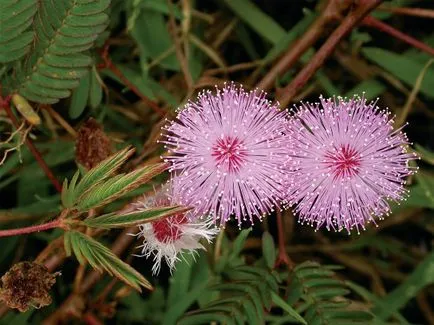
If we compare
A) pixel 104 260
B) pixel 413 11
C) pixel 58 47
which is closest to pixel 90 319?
pixel 104 260

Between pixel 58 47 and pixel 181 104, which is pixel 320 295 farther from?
pixel 58 47

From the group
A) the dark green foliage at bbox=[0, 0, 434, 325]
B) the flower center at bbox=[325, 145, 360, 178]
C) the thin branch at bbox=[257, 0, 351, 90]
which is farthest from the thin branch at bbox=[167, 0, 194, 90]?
the flower center at bbox=[325, 145, 360, 178]

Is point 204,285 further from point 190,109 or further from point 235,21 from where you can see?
point 235,21

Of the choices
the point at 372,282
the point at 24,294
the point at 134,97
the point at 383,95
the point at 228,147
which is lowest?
the point at 24,294

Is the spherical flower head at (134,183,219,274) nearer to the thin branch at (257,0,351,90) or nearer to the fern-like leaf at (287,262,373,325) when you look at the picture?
the fern-like leaf at (287,262,373,325)

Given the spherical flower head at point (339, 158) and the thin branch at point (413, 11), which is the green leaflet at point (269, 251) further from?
the thin branch at point (413, 11)

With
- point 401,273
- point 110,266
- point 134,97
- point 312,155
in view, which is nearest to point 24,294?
point 110,266

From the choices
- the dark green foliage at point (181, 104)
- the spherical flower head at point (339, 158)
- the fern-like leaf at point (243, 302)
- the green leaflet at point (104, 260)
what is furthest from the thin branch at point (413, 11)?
the green leaflet at point (104, 260)
